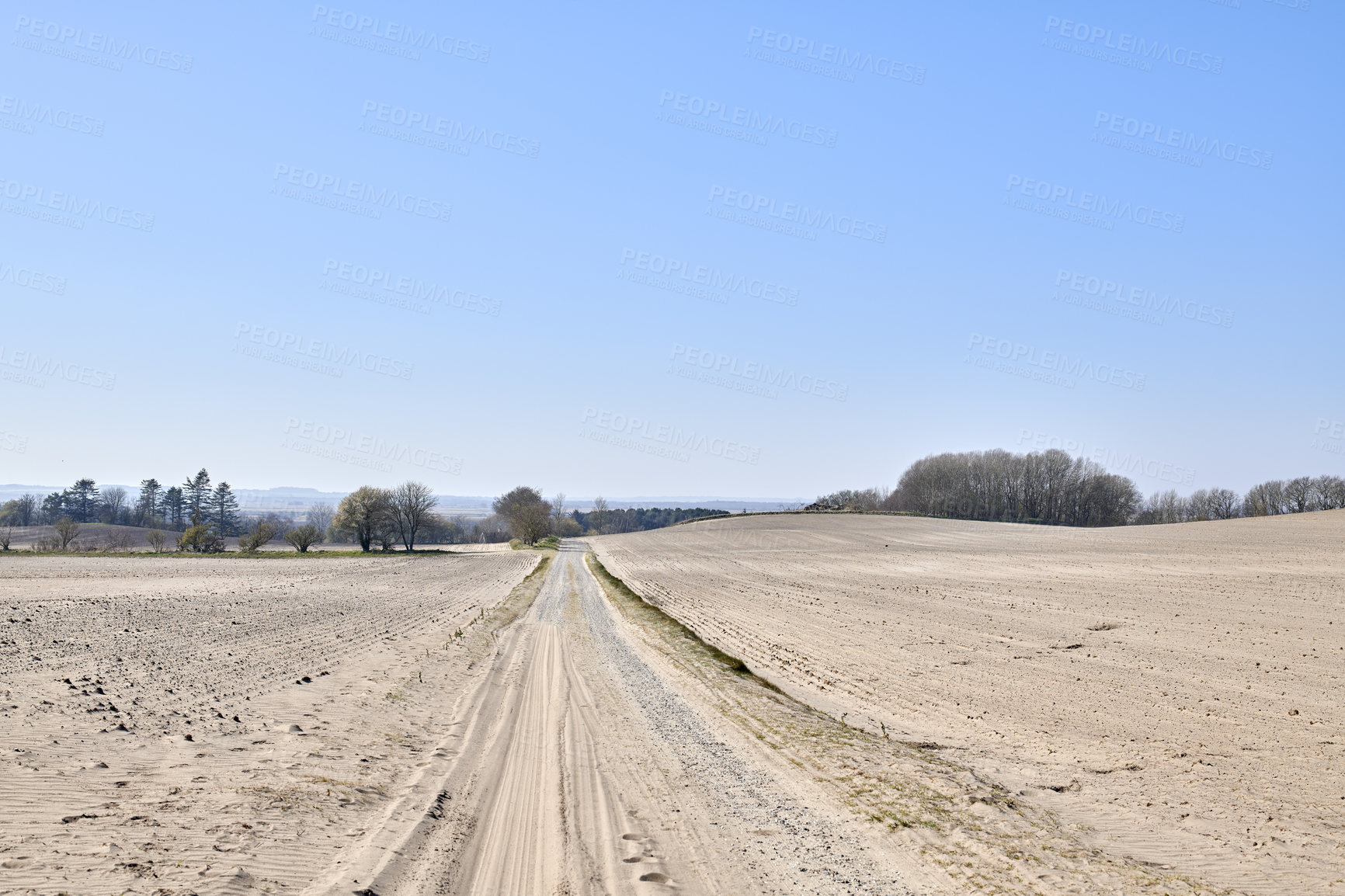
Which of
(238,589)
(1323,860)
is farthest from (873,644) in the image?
(238,589)

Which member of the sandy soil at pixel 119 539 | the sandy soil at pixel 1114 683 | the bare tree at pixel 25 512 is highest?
the bare tree at pixel 25 512

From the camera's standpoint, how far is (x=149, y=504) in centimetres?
14850

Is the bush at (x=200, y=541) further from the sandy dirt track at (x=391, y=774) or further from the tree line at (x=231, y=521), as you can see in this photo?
the sandy dirt track at (x=391, y=774)

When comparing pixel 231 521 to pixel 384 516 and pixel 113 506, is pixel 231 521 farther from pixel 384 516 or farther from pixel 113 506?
pixel 384 516

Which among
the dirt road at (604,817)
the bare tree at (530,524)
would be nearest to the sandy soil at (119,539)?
the bare tree at (530,524)

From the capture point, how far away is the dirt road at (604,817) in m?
6.92

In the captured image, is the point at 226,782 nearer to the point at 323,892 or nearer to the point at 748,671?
the point at 323,892

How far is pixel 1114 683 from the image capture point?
609 inches

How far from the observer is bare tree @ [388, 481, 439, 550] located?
91.9m

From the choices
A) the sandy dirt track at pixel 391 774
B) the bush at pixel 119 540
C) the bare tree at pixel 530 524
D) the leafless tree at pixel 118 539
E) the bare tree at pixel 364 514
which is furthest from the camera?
the bare tree at pixel 530 524

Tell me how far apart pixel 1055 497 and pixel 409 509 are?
93.6m

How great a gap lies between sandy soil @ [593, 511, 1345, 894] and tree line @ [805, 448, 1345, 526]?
77296mm

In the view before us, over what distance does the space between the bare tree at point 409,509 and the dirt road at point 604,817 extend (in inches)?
3252

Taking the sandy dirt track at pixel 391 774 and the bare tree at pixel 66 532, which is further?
the bare tree at pixel 66 532
